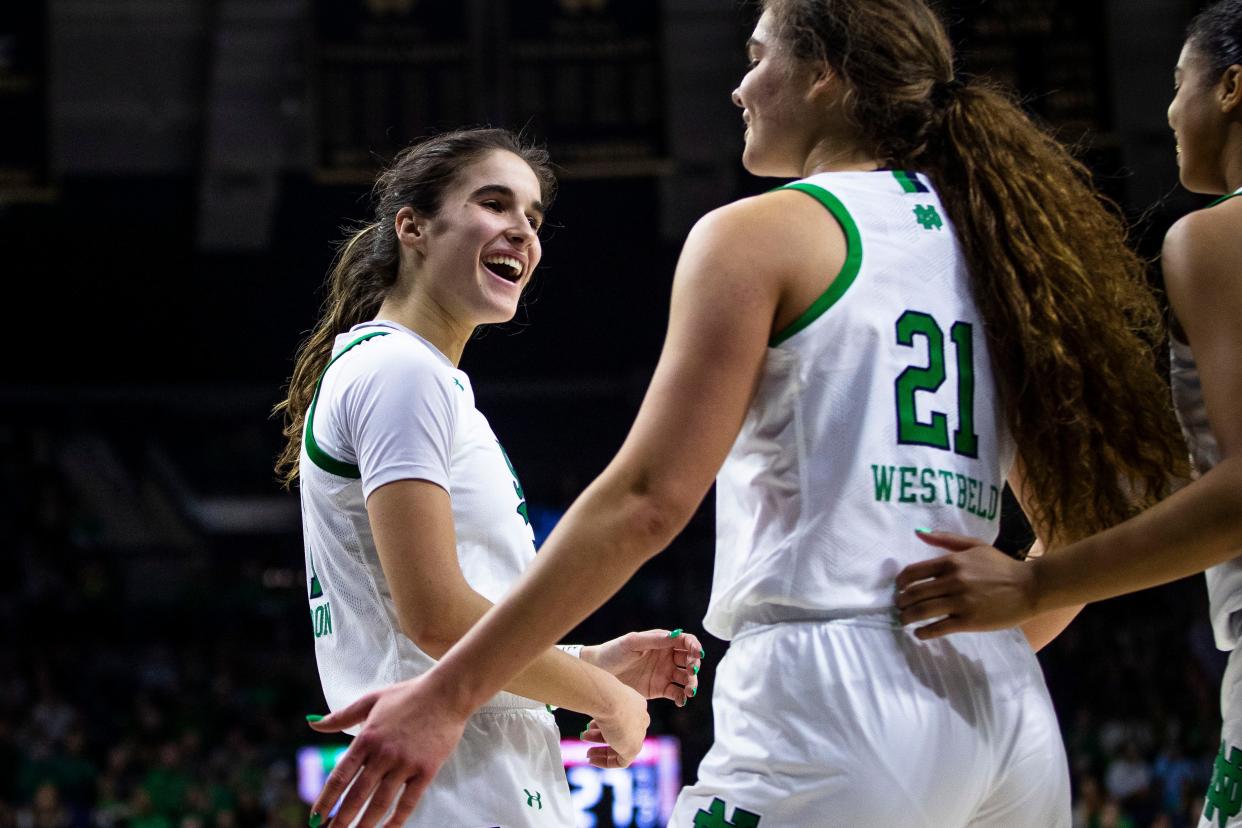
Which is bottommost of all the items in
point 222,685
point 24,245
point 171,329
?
point 222,685

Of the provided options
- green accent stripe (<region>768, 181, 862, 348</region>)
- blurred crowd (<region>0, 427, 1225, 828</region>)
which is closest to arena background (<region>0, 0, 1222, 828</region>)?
blurred crowd (<region>0, 427, 1225, 828</region>)

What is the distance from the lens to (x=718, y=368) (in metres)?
1.69

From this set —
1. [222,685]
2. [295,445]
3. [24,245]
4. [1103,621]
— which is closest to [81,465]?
[222,685]

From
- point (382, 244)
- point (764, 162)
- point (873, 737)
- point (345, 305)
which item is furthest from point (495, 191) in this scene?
point (873, 737)

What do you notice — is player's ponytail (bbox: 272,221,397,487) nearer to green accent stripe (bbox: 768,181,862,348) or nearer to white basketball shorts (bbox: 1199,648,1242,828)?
green accent stripe (bbox: 768,181,862,348)

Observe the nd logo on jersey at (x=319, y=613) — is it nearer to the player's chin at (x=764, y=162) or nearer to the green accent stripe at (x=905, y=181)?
the player's chin at (x=764, y=162)

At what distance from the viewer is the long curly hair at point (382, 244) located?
2.68 meters

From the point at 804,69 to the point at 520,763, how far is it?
3.83 ft

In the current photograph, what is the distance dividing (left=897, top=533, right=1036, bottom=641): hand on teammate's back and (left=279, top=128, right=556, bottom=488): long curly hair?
4.27ft

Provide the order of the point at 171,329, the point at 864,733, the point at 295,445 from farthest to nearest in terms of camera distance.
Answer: the point at 171,329 < the point at 295,445 < the point at 864,733

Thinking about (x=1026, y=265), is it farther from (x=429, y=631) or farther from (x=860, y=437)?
(x=429, y=631)

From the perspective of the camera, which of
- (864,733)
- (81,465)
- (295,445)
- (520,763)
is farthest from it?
(81,465)

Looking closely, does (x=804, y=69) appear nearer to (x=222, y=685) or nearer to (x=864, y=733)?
(x=864, y=733)

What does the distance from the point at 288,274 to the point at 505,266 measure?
10.3 m
